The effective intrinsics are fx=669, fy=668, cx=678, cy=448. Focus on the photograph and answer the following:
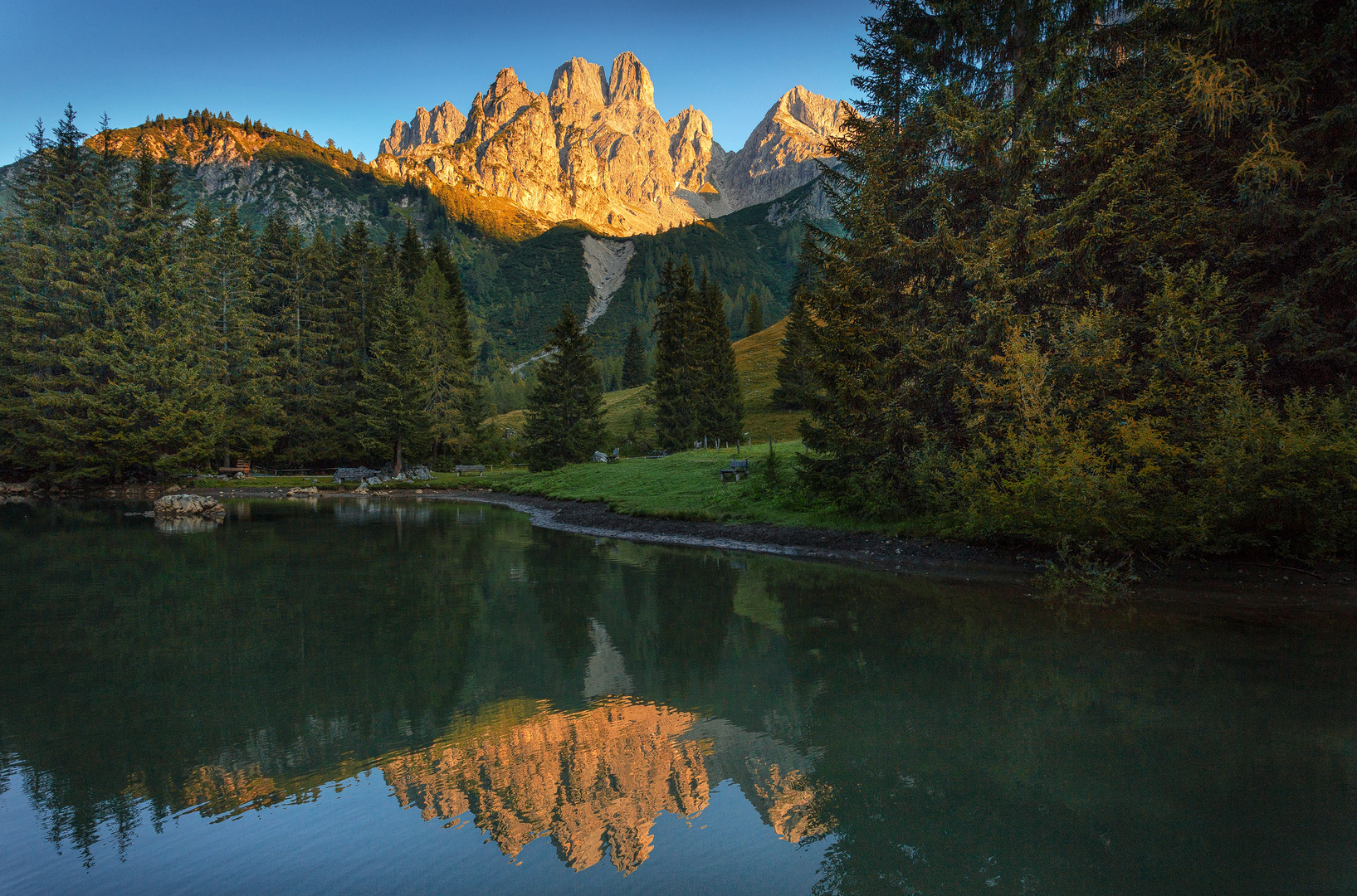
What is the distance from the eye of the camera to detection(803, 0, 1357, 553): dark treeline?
14.4 metres

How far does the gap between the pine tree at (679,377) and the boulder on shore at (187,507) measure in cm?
3234

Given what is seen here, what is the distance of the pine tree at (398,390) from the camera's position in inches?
2242

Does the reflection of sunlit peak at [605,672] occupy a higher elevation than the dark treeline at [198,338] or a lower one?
lower

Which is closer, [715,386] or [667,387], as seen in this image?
[667,387]

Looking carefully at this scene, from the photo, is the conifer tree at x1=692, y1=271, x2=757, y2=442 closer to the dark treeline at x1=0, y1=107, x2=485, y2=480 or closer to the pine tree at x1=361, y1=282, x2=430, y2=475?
the dark treeline at x1=0, y1=107, x2=485, y2=480

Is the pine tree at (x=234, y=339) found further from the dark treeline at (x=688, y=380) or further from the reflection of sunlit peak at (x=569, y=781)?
the reflection of sunlit peak at (x=569, y=781)

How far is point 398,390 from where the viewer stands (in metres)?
56.3

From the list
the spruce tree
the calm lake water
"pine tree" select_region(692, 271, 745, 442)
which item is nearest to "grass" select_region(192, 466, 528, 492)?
the spruce tree

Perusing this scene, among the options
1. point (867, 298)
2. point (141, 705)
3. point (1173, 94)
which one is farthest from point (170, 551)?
point (1173, 94)

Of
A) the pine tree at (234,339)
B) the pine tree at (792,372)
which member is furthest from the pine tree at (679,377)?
the pine tree at (234,339)

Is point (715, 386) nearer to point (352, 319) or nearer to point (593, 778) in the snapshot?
point (352, 319)

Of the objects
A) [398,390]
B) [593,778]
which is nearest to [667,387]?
[398,390]

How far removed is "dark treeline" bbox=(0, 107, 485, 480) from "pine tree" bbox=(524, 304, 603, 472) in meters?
11.7

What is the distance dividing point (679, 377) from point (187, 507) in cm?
3536
